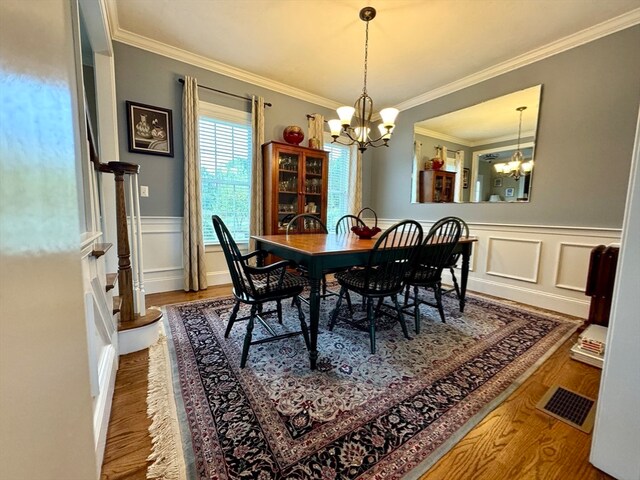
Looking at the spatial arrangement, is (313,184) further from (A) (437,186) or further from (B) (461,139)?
(B) (461,139)

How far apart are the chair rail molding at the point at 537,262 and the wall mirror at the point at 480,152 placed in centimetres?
42

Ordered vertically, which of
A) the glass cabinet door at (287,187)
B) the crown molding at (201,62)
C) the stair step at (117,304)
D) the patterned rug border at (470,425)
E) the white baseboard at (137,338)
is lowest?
the patterned rug border at (470,425)

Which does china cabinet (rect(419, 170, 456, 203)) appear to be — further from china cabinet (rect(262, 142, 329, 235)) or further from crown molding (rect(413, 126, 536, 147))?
china cabinet (rect(262, 142, 329, 235))

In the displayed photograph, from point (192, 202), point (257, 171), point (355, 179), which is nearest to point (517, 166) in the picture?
point (355, 179)

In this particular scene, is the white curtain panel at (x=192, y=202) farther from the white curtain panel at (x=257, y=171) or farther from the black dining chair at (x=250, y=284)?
the black dining chair at (x=250, y=284)

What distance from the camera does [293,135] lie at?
3494 millimetres

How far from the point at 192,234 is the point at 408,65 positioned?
3055 millimetres

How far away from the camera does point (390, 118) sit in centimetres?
230

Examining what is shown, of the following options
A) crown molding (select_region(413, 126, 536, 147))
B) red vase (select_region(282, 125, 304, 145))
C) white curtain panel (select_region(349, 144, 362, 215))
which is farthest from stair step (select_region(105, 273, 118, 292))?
crown molding (select_region(413, 126, 536, 147))

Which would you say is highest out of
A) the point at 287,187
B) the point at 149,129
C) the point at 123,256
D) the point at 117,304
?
the point at 149,129

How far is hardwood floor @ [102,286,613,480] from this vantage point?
1013mm

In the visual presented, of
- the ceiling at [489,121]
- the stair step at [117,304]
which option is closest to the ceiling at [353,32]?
the ceiling at [489,121]

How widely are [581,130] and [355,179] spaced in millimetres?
2631

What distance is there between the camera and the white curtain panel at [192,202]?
2914 mm
